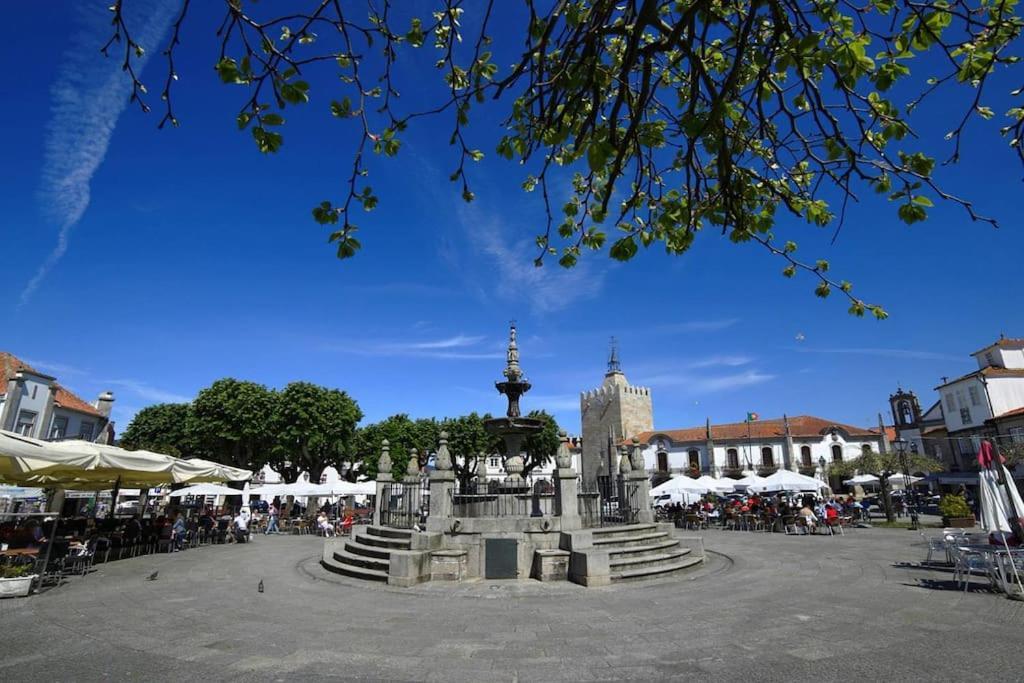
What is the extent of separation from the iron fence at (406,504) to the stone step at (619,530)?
486 cm

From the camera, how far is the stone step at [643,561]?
446 inches

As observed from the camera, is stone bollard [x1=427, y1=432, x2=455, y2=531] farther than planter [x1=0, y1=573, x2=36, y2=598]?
Yes

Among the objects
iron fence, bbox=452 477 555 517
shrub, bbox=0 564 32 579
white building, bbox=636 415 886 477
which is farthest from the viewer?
white building, bbox=636 415 886 477

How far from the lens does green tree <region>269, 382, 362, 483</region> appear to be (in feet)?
119

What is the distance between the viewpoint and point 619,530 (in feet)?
42.6

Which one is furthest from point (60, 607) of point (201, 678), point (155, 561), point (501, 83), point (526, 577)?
point (501, 83)

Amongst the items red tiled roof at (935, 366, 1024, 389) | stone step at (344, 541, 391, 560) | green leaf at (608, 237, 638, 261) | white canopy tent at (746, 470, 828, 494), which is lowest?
stone step at (344, 541, 391, 560)

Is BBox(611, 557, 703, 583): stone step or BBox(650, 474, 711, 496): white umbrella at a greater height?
BBox(650, 474, 711, 496): white umbrella

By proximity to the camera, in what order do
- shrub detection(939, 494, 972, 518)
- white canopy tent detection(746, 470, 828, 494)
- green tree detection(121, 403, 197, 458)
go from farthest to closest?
green tree detection(121, 403, 197, 458) < white canopy tent detection(746, 470, 828, 494) < shrub detection(939, 494, 972, 518)

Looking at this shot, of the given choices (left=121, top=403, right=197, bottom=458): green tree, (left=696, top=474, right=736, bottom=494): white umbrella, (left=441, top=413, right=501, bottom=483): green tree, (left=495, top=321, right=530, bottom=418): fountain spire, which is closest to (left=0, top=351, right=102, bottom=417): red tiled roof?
(left=121, top=403, right=197, bottom=458): green tree

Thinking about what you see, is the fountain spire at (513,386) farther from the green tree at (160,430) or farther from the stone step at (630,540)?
the green tree at (160,430)

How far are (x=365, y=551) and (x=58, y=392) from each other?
3430cm

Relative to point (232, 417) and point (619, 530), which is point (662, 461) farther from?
point (619, 530)

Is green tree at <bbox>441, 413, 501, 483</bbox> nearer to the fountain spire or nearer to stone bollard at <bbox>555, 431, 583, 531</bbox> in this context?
the fountain spire
